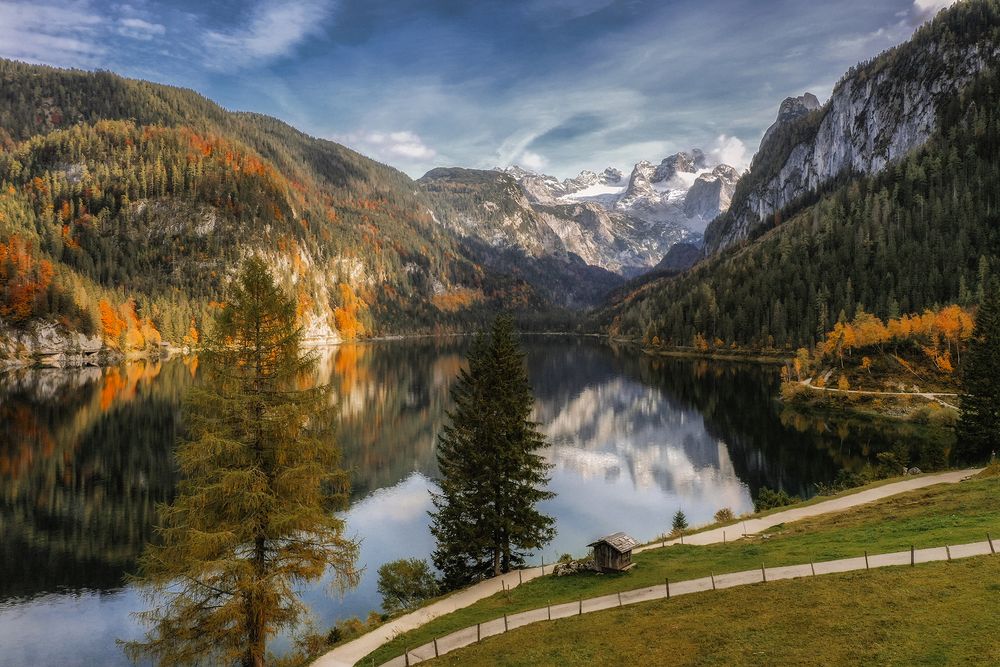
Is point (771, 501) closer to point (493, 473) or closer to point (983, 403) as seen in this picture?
point (983, 403)

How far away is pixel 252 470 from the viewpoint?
2255 centimetres

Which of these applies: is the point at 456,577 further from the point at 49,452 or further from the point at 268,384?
the point at 49,452

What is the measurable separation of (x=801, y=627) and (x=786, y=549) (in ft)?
39.0

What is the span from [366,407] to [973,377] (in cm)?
8836

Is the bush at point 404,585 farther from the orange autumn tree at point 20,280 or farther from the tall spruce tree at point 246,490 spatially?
the orange autumn tree at point 20,280

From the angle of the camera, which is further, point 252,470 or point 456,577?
point 456,577

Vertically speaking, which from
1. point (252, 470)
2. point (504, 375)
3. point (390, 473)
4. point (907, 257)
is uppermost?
point (907, 257)

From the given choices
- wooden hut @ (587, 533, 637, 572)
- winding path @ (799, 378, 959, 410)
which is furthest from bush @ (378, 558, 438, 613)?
winding path @ (799, 378, 959, 410)

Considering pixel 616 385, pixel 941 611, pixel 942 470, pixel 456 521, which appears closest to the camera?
pixel 941 611

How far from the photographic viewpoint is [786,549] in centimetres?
2903

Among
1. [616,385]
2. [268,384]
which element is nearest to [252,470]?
[268,384]

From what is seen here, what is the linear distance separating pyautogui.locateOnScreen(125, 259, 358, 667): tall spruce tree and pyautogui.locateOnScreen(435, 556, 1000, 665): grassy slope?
Answer: 8.04 metres

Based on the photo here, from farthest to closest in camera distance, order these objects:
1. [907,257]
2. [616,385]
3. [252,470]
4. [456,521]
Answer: [907,257]
[616,385]
[456,521]
[252,470]

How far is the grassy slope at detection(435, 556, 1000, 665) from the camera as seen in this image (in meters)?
15.9
